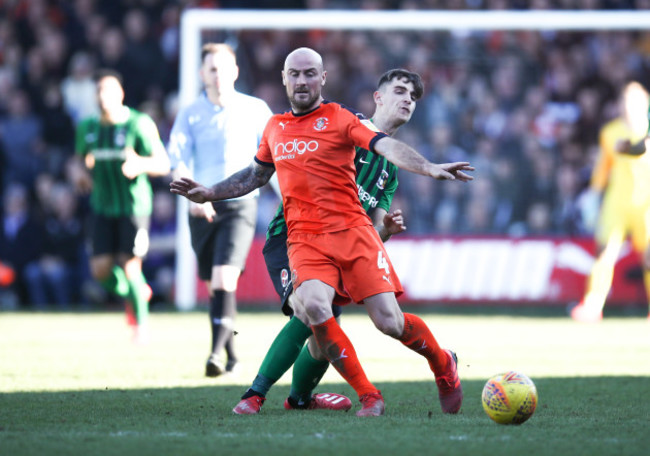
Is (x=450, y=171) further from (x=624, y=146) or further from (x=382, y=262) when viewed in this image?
(x=624, y=146)

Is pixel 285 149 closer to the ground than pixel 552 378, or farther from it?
farther from it

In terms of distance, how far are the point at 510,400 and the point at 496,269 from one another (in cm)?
979

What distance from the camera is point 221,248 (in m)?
8.12

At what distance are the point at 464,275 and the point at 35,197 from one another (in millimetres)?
6961

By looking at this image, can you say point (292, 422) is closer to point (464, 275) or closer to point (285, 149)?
point (285, 149)

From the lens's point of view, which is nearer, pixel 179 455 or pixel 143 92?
pixel 179 455

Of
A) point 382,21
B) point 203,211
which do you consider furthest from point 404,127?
point 203,211

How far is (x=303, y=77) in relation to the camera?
5.86 metres

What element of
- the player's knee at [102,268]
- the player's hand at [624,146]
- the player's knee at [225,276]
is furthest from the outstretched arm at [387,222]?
the player's knee at [102,268]

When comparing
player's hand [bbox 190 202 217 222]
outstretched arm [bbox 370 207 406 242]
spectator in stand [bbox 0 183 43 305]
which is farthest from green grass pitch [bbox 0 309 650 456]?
spectator in stand [bbox 0 183 43 305]

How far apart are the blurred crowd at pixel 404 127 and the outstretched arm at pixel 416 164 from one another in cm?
1024

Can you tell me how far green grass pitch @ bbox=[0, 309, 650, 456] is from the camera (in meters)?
4.89

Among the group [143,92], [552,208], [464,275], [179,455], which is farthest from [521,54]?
[179,455]

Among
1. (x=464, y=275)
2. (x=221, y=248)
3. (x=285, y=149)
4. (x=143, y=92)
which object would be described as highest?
(x=143, y=92)
